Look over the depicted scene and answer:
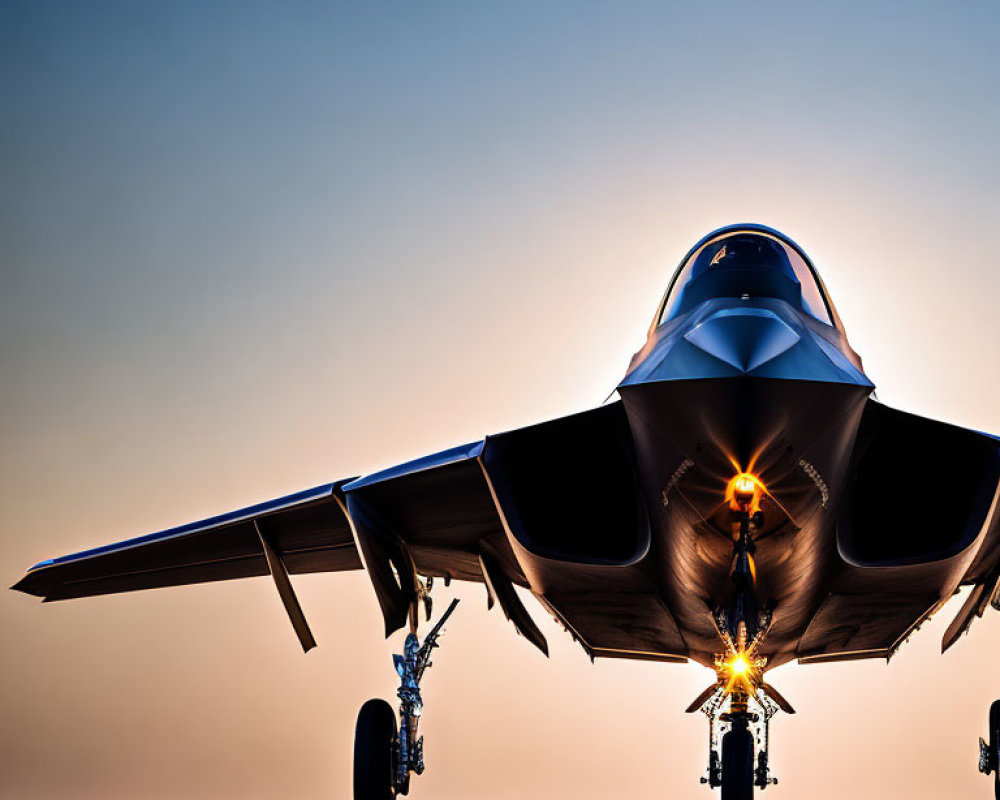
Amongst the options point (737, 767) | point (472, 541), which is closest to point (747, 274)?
point (737, 767)

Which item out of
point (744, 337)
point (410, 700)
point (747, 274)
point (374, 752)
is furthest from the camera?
point (410, 700)

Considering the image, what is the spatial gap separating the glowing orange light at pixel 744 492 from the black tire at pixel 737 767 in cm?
162

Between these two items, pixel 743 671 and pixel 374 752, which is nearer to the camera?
pixel 743 671

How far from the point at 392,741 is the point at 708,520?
3781 mm

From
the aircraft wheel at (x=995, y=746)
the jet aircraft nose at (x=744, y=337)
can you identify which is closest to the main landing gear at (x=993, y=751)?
the aircraft wheel at (x=995, y=746)

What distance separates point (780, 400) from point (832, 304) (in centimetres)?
215

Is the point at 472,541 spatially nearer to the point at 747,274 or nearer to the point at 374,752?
the point at 374,752

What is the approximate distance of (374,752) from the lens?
8156 mm

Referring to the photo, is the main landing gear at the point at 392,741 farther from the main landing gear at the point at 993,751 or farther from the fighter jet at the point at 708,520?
the main landing gear at the point at 993,751

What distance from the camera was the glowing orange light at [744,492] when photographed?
5141mm

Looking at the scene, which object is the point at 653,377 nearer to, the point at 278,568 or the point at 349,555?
the point at 278,568

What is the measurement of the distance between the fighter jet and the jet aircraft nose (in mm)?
11

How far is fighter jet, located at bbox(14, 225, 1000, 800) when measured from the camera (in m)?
4.96

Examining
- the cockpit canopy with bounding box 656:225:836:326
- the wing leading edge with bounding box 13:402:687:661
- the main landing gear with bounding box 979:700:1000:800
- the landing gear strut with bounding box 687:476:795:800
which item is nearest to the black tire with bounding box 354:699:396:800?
the wing leading edge with bounding box 13:402:687:661
